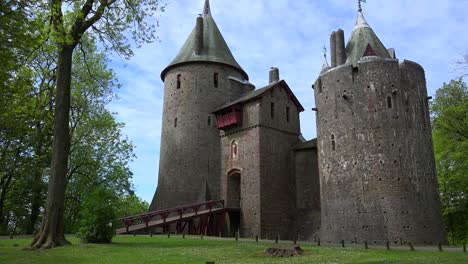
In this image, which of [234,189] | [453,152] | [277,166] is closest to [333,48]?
[277,166]

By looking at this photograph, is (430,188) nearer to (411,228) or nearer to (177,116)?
(411,228)

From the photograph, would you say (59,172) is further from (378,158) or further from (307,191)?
(307,191)

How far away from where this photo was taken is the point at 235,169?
98.2 ft

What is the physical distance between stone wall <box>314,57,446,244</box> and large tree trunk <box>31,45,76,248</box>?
45.3 ft

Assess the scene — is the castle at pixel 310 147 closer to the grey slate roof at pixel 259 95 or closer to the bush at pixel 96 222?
the grey slate roof at pixel 259 95

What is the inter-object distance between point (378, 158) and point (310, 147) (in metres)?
8.02

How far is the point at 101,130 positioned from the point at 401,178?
20.3 m

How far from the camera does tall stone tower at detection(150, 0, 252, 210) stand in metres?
30.7

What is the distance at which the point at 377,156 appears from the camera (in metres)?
21.4

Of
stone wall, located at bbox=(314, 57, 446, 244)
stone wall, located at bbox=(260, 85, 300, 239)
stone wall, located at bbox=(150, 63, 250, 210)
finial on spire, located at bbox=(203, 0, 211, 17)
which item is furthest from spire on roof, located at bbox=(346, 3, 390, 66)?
finial on spire, located at bbox=(203, 0, 211, 17)

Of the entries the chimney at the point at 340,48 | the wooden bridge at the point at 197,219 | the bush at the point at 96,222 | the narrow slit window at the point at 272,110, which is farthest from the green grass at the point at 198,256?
the narrow slit window at the point at 272,110

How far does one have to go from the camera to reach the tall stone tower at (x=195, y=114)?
101 feet

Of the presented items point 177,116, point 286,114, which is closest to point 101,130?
point 177,116

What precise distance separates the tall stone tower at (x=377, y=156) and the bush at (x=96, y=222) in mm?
11560
